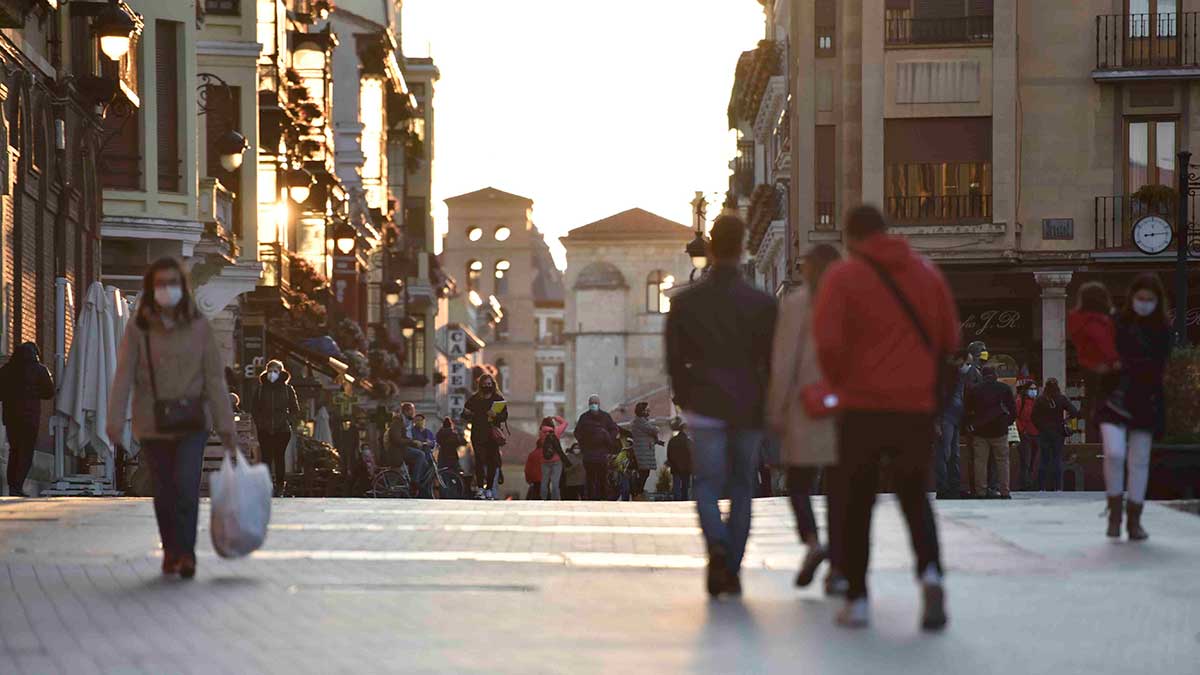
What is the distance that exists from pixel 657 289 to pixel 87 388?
127m

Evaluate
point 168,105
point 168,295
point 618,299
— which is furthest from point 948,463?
point 618,299

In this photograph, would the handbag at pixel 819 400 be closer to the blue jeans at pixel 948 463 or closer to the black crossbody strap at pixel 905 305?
the black crossbody strap at pixel 905 305

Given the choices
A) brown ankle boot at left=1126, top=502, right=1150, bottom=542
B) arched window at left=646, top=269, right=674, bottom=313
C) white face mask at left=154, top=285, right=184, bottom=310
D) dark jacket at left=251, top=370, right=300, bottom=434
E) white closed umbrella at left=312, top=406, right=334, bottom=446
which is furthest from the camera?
arched window at left=646, top=269, right=674, bottom=313

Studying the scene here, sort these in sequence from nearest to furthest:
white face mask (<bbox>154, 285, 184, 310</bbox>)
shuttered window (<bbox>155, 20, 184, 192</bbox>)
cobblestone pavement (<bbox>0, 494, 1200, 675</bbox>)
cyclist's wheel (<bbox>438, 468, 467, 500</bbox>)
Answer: cobblestone pavement (<bbox>0, 494, 1200, 675</bbox>) → white face mask (<bbox>154, 285, 184, 310</bbox>) → cyclist's wheel (<bbox>438, 468, 467, 500</bbox>) → shuttered window (<bbox>155, 20, 184, 192</bbox>)

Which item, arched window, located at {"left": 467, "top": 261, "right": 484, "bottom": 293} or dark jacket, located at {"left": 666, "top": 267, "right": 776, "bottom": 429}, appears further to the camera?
arched window, located at {"left": 467, "top": 261, "right": 484, "bottom": 293}

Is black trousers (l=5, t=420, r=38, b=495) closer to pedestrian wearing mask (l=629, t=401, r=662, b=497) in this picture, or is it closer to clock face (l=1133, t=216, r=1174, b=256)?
pedestrian wearing mask (l=629, t=401, r=662, b=497)

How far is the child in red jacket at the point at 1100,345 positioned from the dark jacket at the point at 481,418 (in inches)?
729

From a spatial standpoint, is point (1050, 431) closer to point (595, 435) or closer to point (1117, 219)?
point (595, 435)

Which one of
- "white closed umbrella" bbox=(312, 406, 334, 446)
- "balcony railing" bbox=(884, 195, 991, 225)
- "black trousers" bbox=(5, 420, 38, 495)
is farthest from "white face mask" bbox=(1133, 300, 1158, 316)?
"white closed umbrella" bbox=(312, 406, 334, 446)

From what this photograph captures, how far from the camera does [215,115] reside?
4747cm

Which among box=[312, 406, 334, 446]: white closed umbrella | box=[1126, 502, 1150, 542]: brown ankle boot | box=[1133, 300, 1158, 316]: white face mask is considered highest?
box=[1133, 300, 1158, 316]: white face mask

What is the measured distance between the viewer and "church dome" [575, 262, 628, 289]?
152000mm

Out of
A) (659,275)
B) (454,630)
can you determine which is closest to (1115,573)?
(454,630)

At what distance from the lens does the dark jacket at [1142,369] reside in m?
15.3
